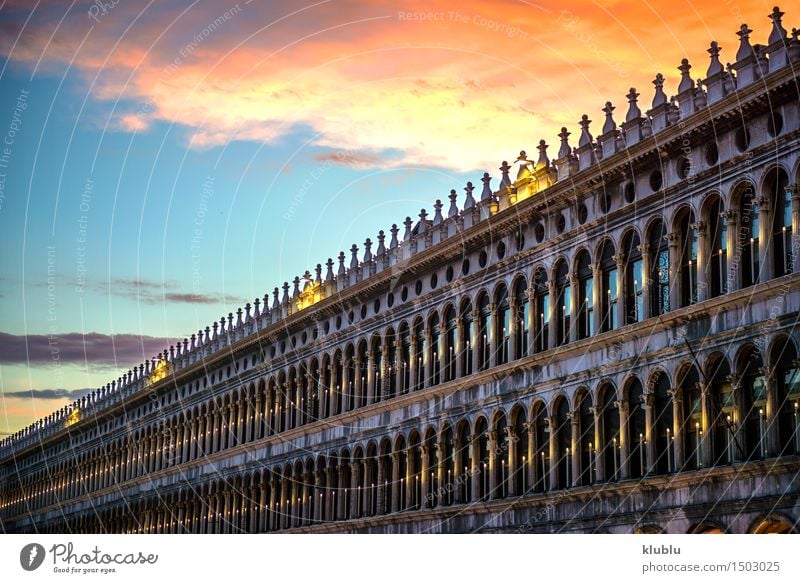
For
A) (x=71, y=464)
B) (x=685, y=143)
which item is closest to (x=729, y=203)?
(x=685, y=143)

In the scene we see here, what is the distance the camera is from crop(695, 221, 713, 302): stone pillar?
125ft

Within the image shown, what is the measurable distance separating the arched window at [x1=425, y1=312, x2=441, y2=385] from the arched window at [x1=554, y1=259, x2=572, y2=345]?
8.07m

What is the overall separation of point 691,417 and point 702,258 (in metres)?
3.96

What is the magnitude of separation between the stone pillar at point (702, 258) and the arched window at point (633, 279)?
2571 millimetres

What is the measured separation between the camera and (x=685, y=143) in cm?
3897

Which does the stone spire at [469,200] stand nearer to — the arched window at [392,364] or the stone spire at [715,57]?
the arched window at [392,364]

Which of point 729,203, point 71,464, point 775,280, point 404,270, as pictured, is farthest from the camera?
point 71,464

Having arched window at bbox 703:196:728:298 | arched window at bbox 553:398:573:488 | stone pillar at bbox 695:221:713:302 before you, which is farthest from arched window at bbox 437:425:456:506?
arched window at bbox 703:196:728:298

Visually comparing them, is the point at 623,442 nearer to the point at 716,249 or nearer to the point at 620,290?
the point at 620,290

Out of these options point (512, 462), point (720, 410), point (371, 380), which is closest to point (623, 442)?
point (720, 410)

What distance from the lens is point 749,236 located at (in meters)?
36.9

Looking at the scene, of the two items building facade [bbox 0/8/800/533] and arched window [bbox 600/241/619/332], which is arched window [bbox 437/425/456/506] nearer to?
building facade [bbox 0/8/800/533]

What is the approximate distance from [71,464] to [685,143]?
67.6 meters
